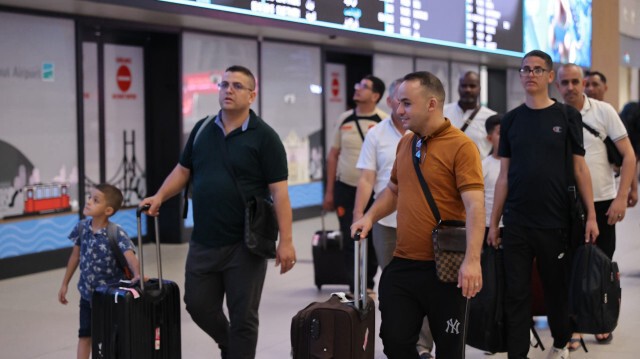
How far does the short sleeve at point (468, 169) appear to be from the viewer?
3758 millimetres

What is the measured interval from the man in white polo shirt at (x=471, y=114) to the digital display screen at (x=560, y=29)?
22.5 feet

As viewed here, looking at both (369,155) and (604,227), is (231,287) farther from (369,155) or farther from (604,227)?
(604,227)

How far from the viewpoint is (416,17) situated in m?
9.95

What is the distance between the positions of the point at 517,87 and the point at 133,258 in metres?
16.3

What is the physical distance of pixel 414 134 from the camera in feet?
13.3

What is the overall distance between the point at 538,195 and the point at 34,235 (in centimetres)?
592

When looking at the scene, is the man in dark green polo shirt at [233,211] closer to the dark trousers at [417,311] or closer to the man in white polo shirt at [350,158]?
the dark trousers at [417,311]

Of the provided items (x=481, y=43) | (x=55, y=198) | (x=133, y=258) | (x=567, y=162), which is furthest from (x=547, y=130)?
(x=481, y=43)

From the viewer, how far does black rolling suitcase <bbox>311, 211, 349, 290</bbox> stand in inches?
303

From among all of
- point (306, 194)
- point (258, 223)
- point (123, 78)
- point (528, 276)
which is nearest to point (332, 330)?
point (258, 223)

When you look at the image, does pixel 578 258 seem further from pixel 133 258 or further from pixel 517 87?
pixel 517 87

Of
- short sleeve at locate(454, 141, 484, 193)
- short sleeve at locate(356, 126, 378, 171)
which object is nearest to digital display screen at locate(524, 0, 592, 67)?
short sleeve at locate(356, 126, 378, 171)

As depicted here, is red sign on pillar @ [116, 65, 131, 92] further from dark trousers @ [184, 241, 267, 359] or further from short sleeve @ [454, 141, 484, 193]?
short sleeve @ [454, 141, 484, 193]

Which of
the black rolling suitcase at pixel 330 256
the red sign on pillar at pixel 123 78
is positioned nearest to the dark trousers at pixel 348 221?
the black rolling suitcase at pixel 330 256
